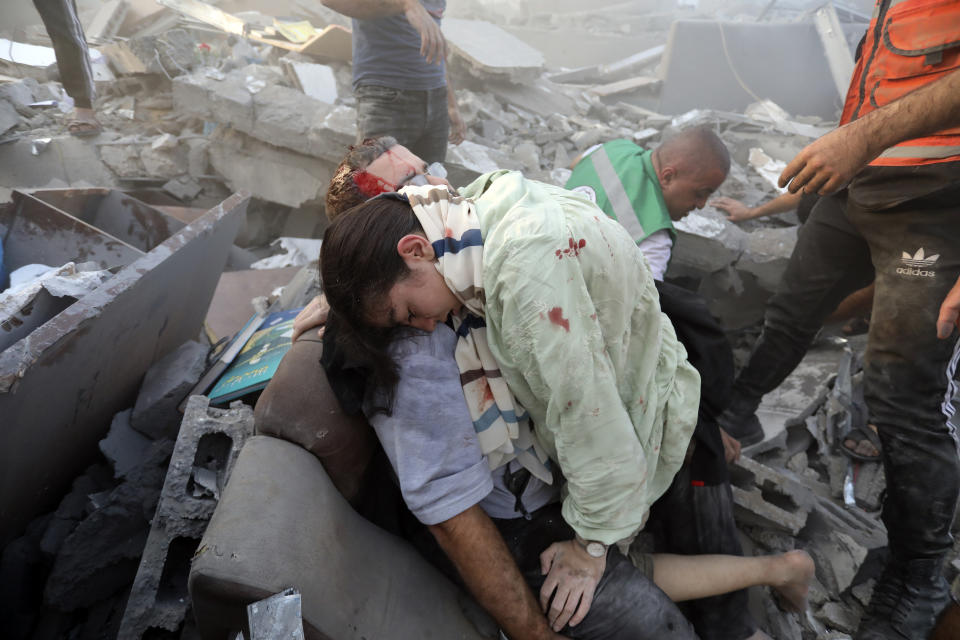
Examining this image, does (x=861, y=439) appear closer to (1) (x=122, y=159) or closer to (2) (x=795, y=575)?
(2) (x=795, y=575)

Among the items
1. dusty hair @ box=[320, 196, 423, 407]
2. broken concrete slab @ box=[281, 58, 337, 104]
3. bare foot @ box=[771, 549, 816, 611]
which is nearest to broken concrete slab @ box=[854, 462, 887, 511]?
bare foot @ box=[771, 549, 816, 611]

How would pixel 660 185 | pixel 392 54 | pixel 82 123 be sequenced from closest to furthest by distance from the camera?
pixel 660 185 → pixel 392 54 → pixel 82 123

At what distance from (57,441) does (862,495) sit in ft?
12.3

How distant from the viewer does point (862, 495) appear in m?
2.89

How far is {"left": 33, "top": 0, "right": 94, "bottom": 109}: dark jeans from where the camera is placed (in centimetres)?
424

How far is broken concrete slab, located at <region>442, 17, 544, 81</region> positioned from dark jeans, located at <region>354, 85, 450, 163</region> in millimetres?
4247

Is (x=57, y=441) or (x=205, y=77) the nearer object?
(x=57, y=441)

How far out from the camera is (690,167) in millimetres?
2705

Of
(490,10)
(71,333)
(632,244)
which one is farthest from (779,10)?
(71,333)

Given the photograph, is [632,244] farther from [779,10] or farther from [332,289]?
[779,10]

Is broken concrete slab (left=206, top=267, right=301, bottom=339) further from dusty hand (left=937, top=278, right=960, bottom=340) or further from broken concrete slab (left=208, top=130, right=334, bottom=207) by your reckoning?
dusty hand (left=937, top=278, right=960, bottom=340)

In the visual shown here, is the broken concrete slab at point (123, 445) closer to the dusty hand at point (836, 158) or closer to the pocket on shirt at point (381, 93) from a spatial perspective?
the pocket on shirt at point (381, 93)

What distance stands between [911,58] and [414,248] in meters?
1.99

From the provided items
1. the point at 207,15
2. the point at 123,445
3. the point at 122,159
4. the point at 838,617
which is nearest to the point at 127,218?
the point at 123,445
